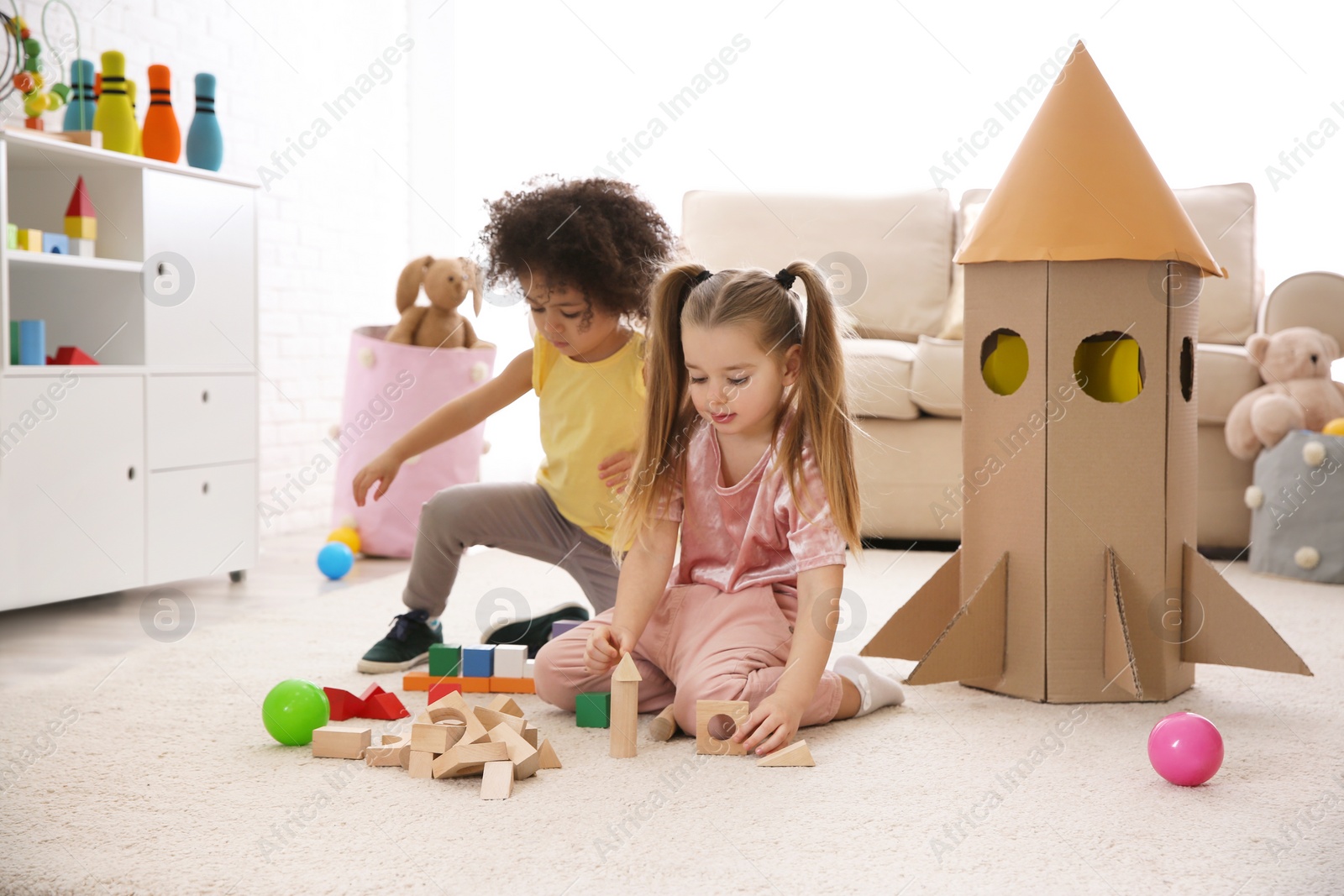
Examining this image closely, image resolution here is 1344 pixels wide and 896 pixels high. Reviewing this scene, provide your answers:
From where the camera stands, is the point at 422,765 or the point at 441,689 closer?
the point at 422,765

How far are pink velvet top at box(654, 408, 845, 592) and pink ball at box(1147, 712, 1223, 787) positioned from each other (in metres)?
0.46

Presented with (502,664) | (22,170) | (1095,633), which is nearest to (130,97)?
(22,170)

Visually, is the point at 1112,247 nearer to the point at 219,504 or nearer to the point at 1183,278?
the point at 1183,278

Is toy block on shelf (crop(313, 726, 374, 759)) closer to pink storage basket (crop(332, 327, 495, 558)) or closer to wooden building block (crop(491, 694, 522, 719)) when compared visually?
wooden building block (crop(491, 694, 522, 719))

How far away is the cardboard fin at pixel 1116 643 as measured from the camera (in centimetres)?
144

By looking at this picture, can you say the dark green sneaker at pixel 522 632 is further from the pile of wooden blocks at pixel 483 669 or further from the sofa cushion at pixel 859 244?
the sofa cushion at pixel 859 244

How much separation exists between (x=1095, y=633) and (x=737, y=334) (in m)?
0.63

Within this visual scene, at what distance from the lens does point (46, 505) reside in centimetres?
202

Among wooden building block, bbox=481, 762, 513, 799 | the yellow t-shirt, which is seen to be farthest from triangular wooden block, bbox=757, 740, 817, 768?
the yellow t-shirt

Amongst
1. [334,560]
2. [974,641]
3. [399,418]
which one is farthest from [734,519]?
[399,418]

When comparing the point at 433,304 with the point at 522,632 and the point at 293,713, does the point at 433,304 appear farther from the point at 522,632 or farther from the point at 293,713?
the point at 293,713

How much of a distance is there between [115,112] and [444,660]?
1.40 metres

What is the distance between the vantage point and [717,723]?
1.29 meters

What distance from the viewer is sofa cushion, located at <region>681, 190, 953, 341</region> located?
329 cm
